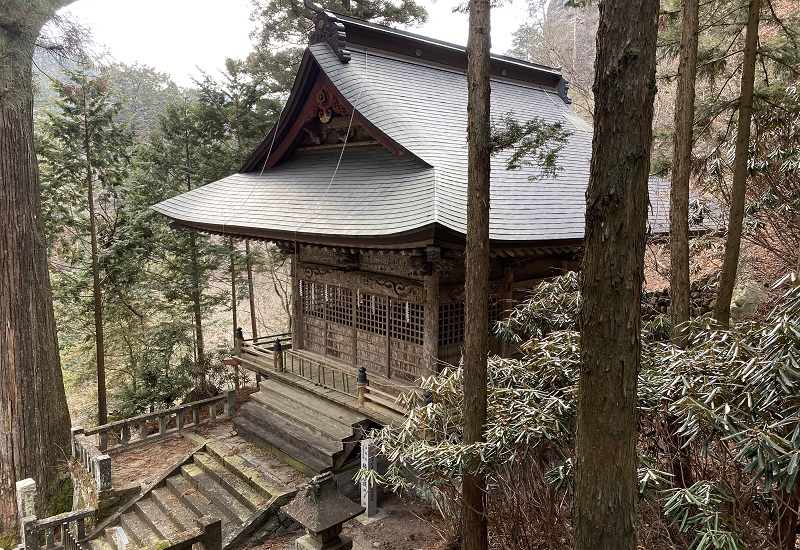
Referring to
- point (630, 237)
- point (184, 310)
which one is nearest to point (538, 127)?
point (630, 237)

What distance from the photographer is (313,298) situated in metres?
9.90

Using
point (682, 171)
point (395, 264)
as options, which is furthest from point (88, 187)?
point (682, 171)

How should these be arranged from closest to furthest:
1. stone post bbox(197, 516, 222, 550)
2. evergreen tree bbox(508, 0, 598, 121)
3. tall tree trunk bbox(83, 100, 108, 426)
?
1. stone post bbox(197, 516, 222, 550)
2. tall tree trunk bbox(83, 100, 108, 426)
3. evergreen tree bbox(508, 0, 598, 121)

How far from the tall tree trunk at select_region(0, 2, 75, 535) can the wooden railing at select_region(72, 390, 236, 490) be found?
647 millimetres

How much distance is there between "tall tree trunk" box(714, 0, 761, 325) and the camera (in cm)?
528

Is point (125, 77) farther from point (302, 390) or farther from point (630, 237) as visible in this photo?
point (630, 237)

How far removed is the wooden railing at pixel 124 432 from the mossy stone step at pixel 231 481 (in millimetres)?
1550

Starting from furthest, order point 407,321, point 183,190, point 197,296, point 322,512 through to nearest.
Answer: point 183,190 < point 197,296 < point 407,321 < point 322,512

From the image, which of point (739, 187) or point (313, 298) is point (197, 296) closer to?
point (313, 298)

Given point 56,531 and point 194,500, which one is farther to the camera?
point 194,500

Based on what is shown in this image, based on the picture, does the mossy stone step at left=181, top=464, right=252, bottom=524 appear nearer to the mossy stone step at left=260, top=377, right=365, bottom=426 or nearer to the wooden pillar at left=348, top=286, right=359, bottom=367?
the mossy stone step at left=260, top=377, right=365, bottom=426

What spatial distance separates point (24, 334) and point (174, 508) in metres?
4.51

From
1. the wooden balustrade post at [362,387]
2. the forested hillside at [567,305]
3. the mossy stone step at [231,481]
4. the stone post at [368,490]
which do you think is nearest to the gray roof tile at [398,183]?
the forested hillside at [567,305]

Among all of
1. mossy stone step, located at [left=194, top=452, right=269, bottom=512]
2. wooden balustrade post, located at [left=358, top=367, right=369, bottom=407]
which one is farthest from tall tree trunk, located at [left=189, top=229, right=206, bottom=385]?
wooden balustrade post, located at [left=358, top=367, right=369, bottom=407]
